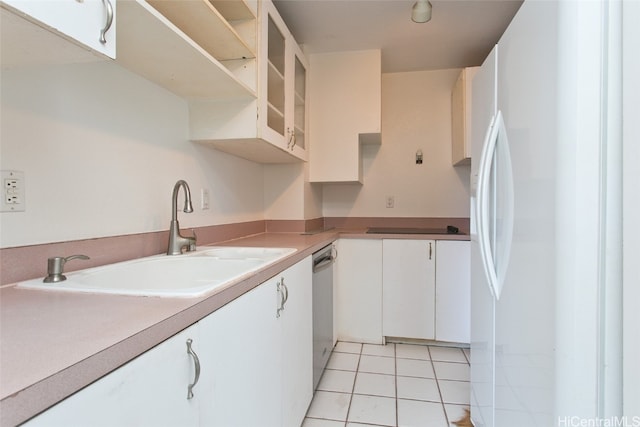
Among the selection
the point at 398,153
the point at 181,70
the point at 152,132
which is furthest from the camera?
the point at 398,153

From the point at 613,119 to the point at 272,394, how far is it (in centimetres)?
120

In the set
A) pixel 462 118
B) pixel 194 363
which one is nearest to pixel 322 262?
pixel 194 363

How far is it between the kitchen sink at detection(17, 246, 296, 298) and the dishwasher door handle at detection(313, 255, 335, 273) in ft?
1.02

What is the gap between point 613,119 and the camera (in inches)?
23.8

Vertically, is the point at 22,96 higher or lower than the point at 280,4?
lower

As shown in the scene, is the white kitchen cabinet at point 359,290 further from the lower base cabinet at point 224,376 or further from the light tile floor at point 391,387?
the lower base cabinet at point 224,376

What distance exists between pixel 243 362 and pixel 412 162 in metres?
2.52

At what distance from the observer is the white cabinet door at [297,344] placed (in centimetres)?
127

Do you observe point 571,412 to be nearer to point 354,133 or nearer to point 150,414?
point 150,414

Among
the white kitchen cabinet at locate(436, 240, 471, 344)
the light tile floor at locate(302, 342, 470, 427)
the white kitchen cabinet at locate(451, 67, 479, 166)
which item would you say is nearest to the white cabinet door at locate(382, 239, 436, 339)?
the white kitchen cabinet at locate(436, 240, 471, 344)

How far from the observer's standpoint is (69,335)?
20.5 inches

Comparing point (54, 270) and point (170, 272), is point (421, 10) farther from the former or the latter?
point (54, 270)

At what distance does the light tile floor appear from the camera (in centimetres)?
161

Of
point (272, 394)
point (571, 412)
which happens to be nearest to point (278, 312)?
point (272, 394)
